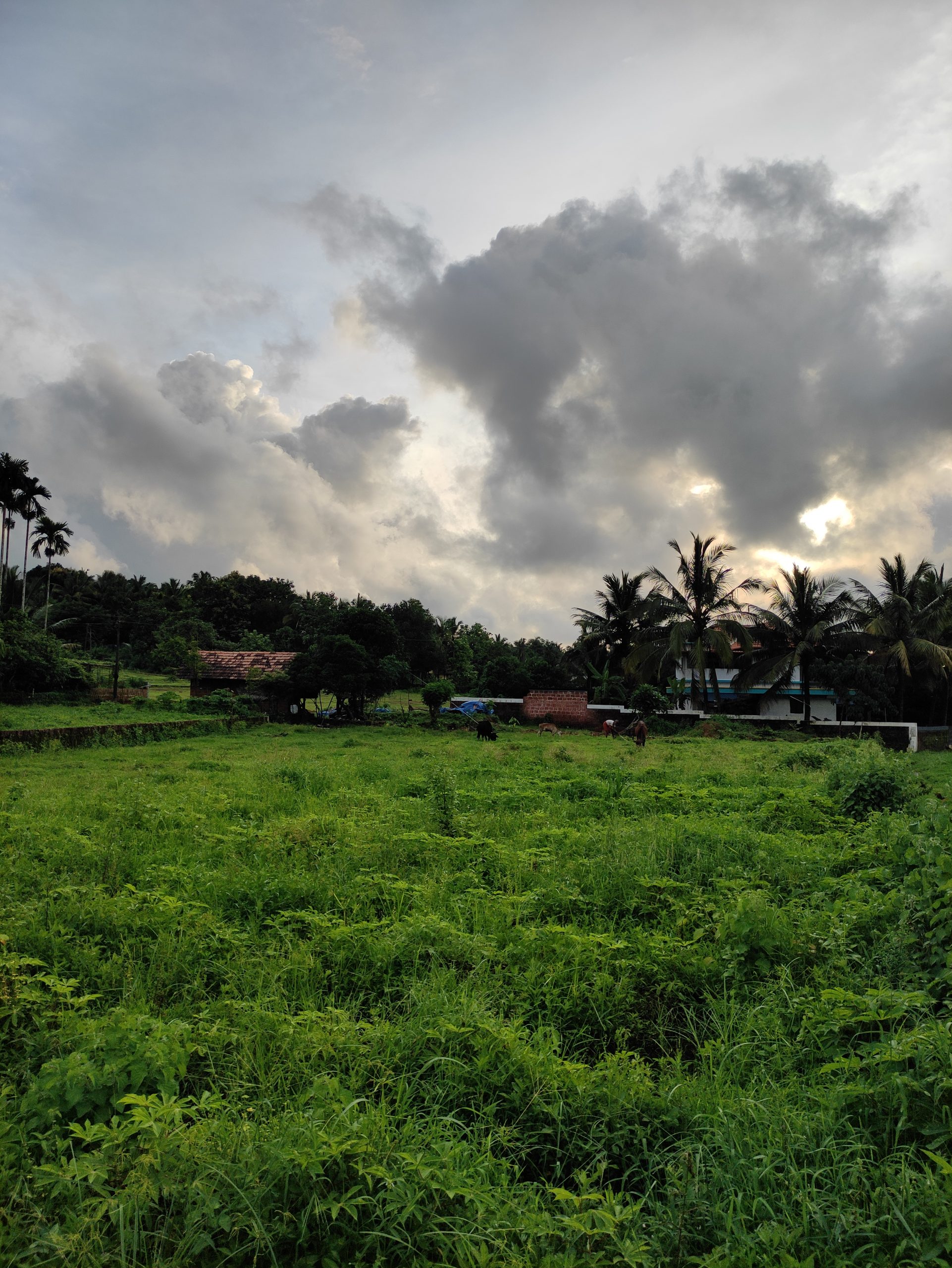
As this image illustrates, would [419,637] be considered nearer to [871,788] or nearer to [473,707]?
[473,707]

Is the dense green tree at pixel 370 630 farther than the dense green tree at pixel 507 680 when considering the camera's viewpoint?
No

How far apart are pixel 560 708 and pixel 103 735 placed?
19199 mm

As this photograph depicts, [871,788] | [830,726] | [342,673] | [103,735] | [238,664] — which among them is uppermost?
[238,664]

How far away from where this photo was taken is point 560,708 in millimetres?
32906

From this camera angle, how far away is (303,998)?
4.19 m

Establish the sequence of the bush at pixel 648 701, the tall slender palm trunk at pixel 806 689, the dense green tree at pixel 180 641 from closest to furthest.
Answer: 1. the bush at pixel 648 701
2. the tall slender palm trunk at pixel 806 689
3. the dense green tree at pixel 180 641

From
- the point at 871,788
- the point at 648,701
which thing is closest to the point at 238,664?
the point at 648,701

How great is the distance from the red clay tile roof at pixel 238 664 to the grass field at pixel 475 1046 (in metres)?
27.1

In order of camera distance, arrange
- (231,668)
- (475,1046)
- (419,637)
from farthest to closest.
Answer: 1. (419,637)
2. (231,668)
3. (475,1046)

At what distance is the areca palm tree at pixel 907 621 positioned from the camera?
32812 mm

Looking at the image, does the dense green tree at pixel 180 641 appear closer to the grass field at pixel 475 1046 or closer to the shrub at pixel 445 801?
the shrub at pixel 445 801

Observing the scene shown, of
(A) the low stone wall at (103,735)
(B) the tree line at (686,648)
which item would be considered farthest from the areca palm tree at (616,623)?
(A) the low stone wall at (103,735)

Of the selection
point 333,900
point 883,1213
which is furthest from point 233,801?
point 883,1213

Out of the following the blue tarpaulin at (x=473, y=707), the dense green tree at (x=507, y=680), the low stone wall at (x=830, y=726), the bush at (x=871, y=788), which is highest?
the dense green tree at (x=507, y=680)
